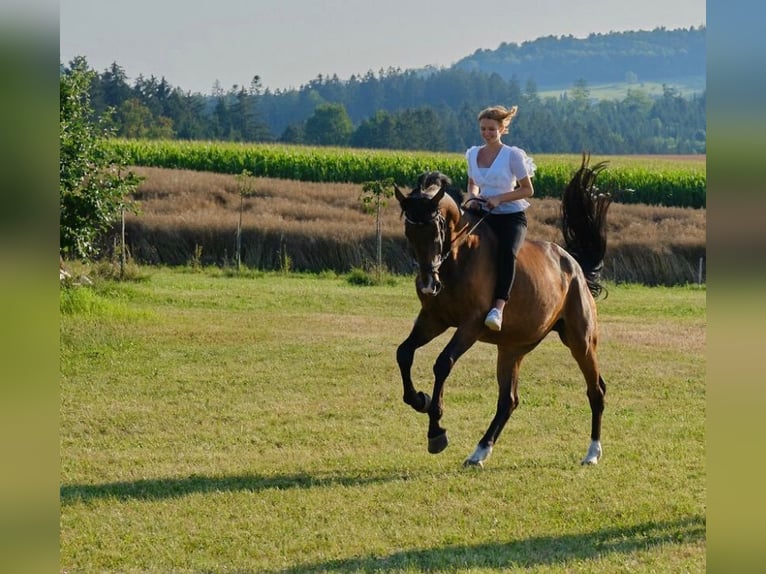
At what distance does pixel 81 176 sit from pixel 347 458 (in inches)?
387

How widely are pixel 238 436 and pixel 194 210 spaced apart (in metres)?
27.0

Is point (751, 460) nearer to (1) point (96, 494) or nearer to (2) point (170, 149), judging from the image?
(1) point (96, 494)

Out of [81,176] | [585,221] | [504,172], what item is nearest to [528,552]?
[504,172]

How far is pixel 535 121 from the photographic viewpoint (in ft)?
389

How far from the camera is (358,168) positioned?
5047 cm

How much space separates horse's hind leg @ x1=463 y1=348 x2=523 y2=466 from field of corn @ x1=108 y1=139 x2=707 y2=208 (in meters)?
37.2

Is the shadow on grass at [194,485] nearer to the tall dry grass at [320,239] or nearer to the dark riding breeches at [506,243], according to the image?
the dark riding breeches at [506,243]

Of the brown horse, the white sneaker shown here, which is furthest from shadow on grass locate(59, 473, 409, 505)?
the white sneaker

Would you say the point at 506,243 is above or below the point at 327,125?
below

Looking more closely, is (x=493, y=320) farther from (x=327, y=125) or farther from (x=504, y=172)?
(x=327, y=125)

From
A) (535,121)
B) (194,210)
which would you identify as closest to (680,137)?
(535,121)

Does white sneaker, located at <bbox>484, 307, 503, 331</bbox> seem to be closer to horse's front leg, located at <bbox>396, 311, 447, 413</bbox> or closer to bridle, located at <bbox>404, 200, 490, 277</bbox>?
horse's front leg, located at <bbox>396, 311, 447, 413</bbox>

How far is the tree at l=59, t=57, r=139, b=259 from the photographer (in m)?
17.2

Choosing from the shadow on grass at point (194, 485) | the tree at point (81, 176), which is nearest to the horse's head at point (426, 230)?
the shadow on grass at point (194, 485)
